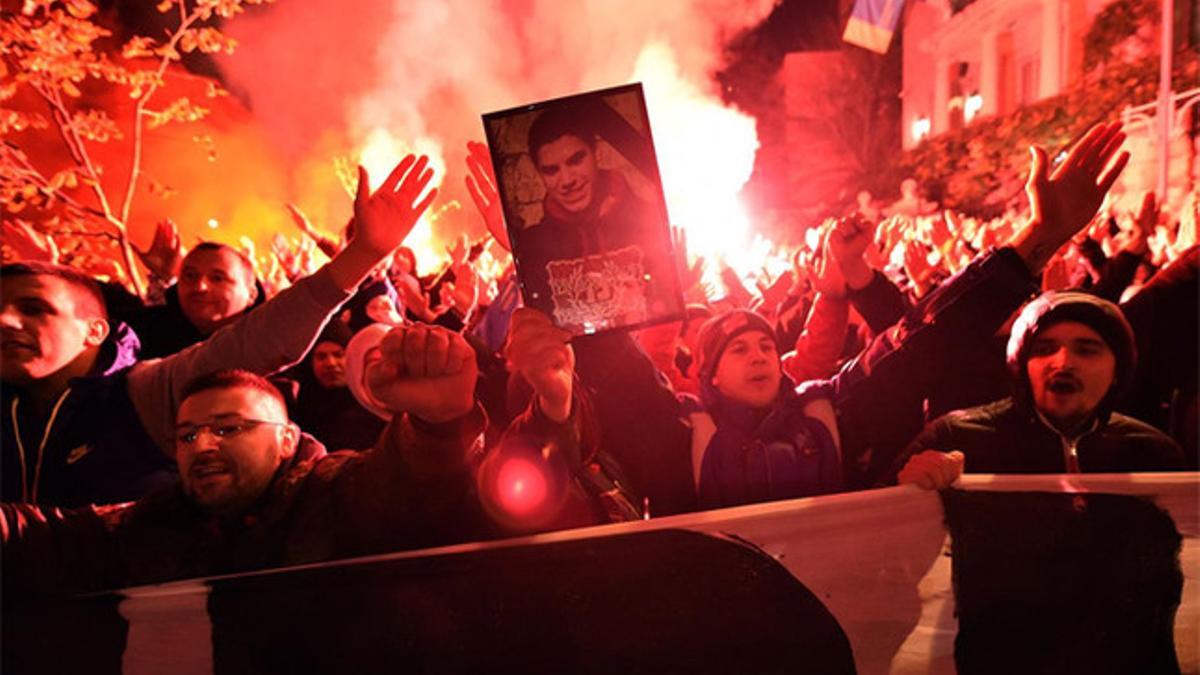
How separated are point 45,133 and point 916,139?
16.4 meters

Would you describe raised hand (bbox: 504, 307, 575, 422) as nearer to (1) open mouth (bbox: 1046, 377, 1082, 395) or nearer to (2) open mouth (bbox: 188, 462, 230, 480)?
(2) open mouth (bbox: 188, 462, 230, 480)

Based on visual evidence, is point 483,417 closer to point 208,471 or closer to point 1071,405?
point 208,471

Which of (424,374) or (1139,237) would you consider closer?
(424,374)

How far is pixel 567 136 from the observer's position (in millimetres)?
Answer: 2258

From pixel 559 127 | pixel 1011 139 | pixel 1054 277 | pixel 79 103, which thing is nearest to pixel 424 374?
pixel 559 127

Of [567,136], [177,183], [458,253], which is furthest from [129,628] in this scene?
[177,183]

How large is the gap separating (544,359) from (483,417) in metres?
0.37

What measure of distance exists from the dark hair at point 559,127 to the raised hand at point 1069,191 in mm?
1360

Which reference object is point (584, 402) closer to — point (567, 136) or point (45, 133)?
point (567, 136)

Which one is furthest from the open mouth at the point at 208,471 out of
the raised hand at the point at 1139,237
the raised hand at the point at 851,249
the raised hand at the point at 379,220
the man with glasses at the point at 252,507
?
the raised hand at the point at 1139,237

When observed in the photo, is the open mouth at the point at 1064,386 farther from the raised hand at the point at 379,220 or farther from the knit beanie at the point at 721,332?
the raised hand at the point at 379,220

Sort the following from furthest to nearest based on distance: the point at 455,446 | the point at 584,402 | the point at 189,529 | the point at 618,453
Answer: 1. the point at 618,453
2. the point at 584,402
3. the point at 189,529
4. the point at 455,446

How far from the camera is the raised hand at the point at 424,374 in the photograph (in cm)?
182

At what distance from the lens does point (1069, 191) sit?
97.0 inches
